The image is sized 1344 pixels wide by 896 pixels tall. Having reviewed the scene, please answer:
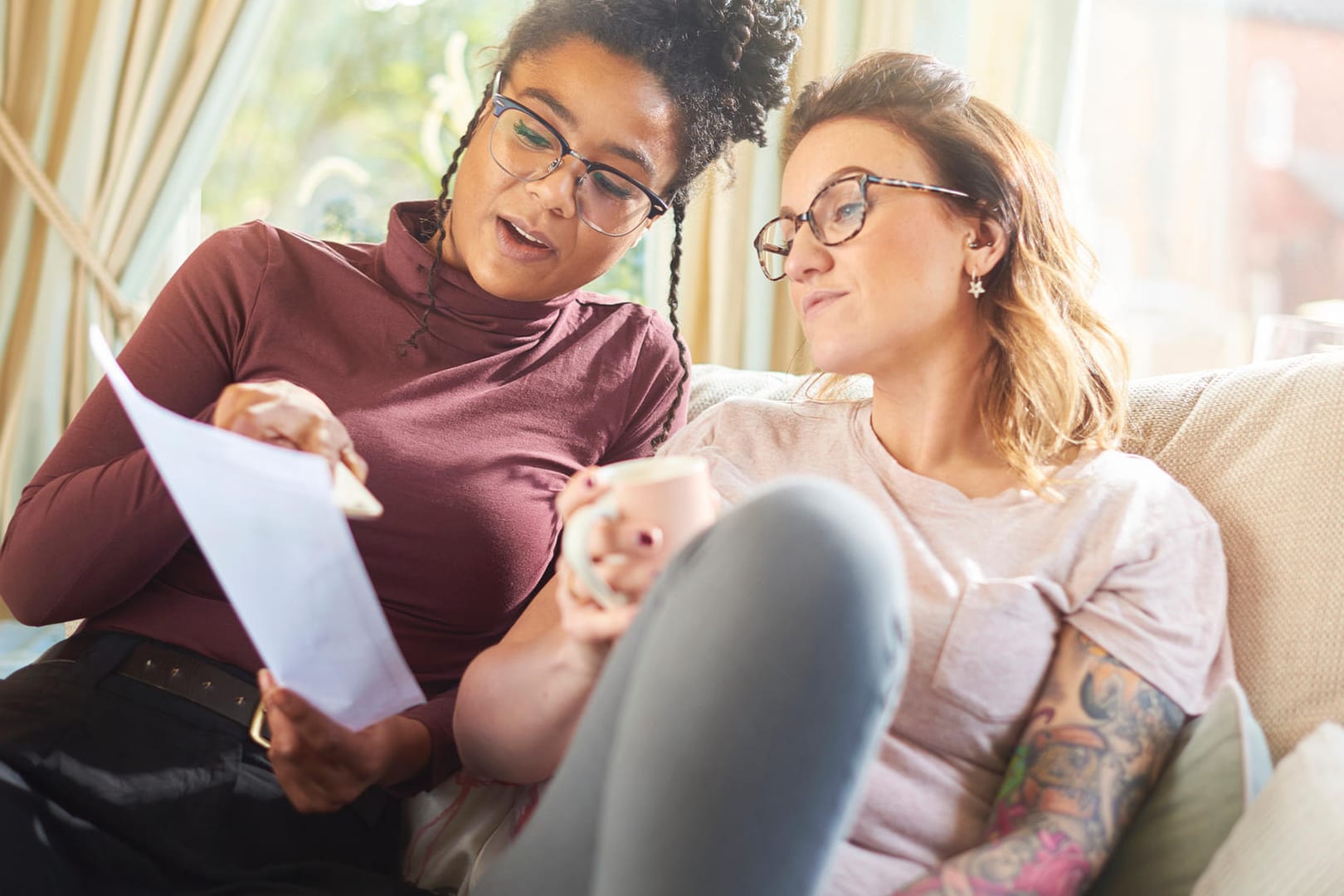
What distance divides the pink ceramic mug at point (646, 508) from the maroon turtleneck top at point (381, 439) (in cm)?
45

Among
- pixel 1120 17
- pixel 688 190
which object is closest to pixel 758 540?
pixel 688 190

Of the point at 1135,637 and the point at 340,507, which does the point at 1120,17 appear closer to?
the point at 1135,637

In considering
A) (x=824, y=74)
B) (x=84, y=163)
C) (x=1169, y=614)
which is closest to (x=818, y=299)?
(x=1169, y=614)

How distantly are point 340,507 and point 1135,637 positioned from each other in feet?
2.48

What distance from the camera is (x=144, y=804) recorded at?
108cm

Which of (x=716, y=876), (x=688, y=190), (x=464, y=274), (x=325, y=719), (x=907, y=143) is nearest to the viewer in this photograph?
(x=716, y=876)

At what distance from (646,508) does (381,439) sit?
525mm

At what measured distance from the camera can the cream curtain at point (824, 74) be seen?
239 cm

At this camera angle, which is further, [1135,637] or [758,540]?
[1135,637]

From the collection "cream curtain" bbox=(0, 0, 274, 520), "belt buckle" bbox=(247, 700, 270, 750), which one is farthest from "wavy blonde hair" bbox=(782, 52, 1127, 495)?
"cream curtain" bbox=(0, 0, 274, 520)

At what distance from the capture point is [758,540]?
0.78 metres

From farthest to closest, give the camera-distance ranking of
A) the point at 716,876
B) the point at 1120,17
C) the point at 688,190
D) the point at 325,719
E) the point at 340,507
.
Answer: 1. the point at 1120,17
2. the point at 688,190
3. the point at 325,719
4. the point at 340,507
5. the point at 716,876

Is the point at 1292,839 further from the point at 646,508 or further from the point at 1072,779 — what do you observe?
the point at 646,508

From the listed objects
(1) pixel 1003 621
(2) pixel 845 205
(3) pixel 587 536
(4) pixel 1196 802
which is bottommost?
(4) pixel 1196 802
